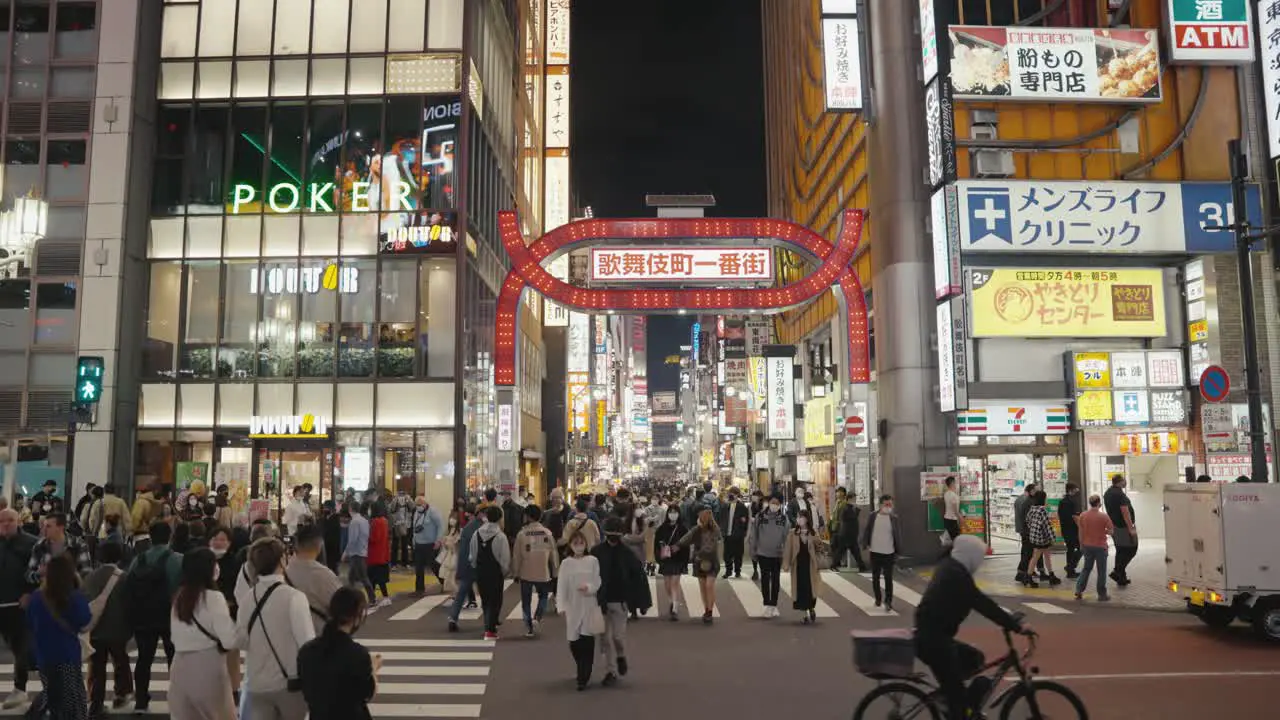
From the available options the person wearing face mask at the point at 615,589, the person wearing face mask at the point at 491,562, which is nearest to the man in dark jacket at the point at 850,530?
the person wearing face mask at the point at 491,562

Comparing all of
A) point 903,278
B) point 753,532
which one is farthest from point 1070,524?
point 903,278

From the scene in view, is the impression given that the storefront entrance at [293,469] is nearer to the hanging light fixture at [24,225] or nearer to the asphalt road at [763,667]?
the hanging light fixture at [24,225]

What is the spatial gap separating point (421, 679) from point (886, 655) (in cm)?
614

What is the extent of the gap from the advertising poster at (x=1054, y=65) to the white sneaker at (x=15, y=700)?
2408 centimetres

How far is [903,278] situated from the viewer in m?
25.1

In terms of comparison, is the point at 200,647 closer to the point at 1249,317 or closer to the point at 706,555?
the point at 706,555

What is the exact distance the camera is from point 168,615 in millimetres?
9703

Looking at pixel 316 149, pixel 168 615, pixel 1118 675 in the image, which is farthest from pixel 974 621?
pixel 316 149

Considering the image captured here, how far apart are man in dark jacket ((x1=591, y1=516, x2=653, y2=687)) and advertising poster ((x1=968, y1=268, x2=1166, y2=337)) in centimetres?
1694

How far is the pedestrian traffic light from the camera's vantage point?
25.7 m

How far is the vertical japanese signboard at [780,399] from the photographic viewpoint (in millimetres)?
40969

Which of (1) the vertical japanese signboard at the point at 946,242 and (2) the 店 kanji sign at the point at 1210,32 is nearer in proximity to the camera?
(1) the vertical japanese signboard at the point at 946,242

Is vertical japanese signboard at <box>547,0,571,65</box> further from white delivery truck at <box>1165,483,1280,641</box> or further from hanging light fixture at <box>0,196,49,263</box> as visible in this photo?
white delivery truck at <box>1165,483,1280,641</box>

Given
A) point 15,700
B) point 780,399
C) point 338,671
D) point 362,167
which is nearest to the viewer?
point 338,671
